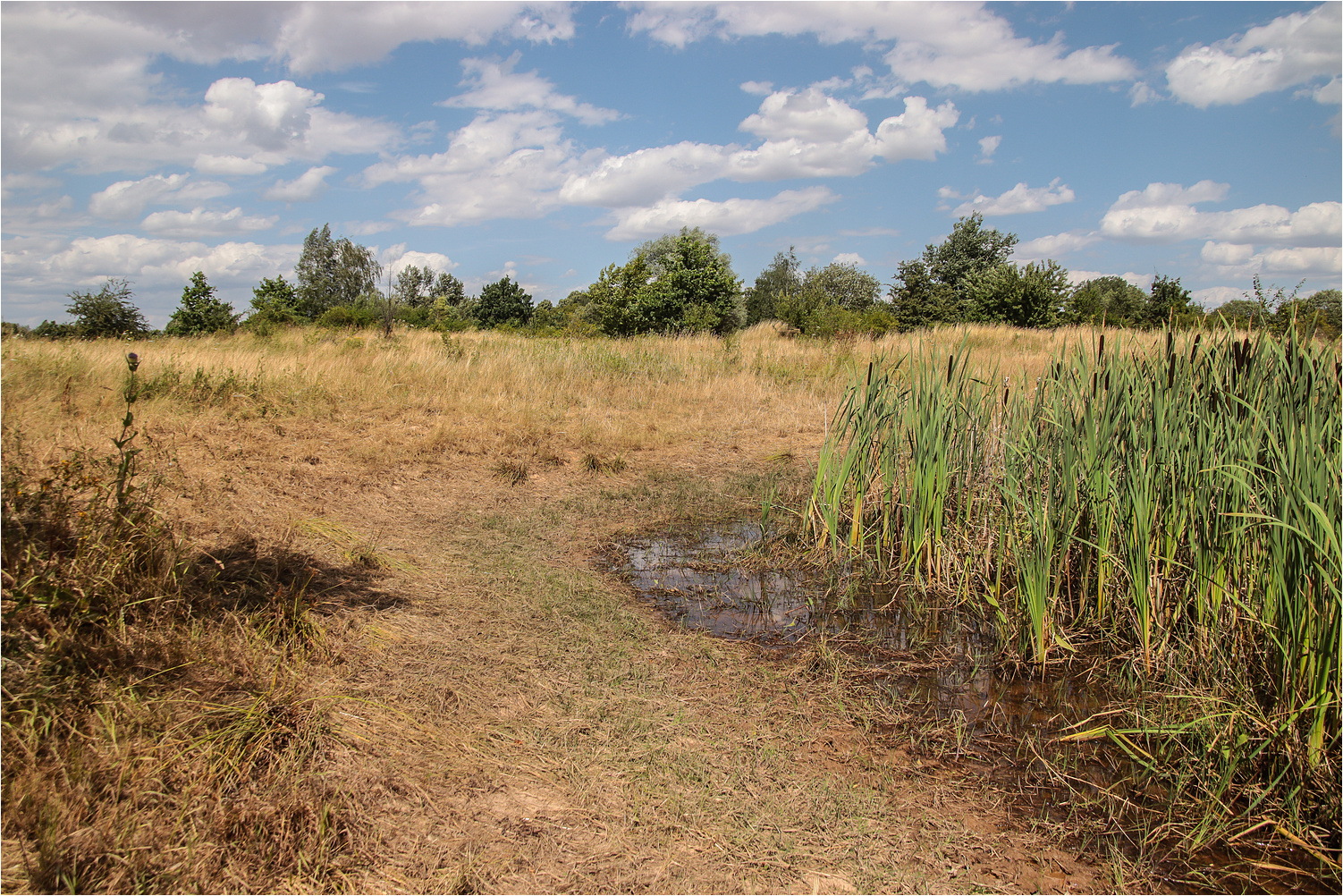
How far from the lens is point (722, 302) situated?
35.5 meters

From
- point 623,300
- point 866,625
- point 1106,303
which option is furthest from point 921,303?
point 866,625

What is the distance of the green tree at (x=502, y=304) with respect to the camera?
55156 mm

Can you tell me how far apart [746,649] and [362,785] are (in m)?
2.07

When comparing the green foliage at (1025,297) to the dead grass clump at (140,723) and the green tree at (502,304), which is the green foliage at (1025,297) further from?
the green tree at (502,304)

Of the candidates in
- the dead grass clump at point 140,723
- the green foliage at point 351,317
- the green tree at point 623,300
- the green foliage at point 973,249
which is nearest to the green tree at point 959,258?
the green foliage at point 973,249

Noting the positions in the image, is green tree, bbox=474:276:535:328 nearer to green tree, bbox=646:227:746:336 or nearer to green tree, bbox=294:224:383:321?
green tree, bbox=294:224:383:321

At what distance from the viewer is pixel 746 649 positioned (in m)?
3.79

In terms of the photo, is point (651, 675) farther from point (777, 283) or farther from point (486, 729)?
point (777, 283)

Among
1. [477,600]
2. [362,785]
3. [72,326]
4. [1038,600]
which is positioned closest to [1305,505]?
[1038,600]

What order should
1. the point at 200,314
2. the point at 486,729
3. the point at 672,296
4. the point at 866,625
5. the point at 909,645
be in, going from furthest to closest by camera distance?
1. the point at 672,296
2. the point at 200,314
3. the point at 866,625
4. the point at 909,645
5. the point at 486,729

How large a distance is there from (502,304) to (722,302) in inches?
1011

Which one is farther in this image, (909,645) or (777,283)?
(777,283)

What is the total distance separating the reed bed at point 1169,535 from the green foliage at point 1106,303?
4808mm

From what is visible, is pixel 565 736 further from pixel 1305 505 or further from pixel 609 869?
pixel 1305 505
